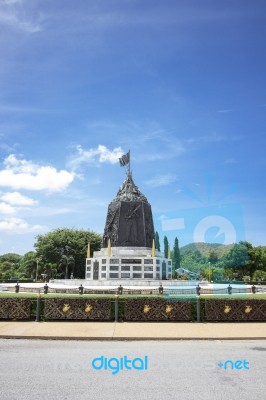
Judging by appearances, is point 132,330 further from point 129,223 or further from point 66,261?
point 66,261

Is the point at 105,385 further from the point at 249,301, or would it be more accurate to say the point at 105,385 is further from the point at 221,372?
the point at 249,301

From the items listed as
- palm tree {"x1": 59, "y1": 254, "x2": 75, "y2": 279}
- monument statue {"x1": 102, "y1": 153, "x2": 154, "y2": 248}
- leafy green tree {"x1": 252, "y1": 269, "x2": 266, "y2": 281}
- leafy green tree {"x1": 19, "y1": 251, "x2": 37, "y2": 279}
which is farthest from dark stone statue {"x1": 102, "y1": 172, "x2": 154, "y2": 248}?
leafy green tree {"x1": 252, "y1": 269, "x2": 266, "y2": 281}

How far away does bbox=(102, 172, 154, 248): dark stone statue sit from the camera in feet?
194

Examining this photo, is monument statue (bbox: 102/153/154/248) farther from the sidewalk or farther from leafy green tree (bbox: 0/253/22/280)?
the sidewalk

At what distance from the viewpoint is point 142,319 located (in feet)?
62.1

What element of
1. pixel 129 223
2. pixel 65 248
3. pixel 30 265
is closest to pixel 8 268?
pixel 30 265

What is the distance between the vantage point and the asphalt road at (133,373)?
769 cm

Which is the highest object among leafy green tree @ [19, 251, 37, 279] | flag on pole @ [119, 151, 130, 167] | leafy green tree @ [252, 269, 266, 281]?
flag on pole @ [119, 151, 130, 167]

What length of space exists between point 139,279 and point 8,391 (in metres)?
45.6

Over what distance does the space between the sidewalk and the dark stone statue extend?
133ft

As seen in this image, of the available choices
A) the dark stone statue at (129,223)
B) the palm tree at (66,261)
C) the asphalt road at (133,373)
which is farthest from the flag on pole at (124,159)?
the asphalt road at (133,373)

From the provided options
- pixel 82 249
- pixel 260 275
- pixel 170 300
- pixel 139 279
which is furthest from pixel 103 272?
pixel 260 275

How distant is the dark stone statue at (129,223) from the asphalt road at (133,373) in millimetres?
45598

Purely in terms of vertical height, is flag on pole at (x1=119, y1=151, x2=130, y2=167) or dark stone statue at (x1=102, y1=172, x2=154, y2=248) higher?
flag on pole at (x1=119, y1=151, x2=130, y2=167)
